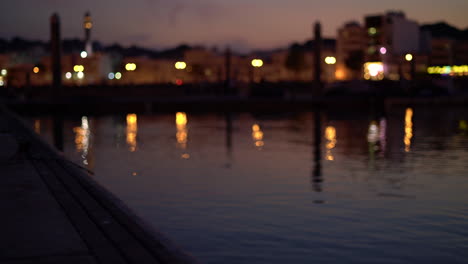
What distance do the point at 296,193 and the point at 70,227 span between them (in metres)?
6.80

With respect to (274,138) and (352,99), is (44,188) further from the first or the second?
(352,99)

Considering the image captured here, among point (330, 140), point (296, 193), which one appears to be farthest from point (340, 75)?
point (296, 193)

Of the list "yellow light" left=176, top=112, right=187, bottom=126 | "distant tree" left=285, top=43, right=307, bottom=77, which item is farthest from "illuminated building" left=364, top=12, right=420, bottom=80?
"yellow light" left=176, top=112, right=187, bottom=126

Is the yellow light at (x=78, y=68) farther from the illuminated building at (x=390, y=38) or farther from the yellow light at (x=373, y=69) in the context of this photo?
the illuminated building at (x=390, y=38)

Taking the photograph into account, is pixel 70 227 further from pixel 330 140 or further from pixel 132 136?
pixel 132 136

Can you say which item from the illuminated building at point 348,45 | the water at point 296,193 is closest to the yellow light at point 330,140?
the water at point 296,193

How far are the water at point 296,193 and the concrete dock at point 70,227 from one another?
1.30m

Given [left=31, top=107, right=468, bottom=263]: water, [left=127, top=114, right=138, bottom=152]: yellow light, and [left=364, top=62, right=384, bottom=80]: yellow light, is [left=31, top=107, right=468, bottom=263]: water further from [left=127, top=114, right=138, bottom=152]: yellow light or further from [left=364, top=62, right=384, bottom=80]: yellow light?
[left=364, top=62, right=384, bottom=80]: yellow light

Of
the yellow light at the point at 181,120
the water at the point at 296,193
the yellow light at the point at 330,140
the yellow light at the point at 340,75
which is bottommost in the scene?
the water at the point at 296,193

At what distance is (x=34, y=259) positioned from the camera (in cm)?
572

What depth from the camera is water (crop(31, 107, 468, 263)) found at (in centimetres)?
860

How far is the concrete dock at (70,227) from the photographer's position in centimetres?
586

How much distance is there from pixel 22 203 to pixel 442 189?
8864mm

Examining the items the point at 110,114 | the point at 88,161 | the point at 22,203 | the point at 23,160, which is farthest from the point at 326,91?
the point at 22,203
